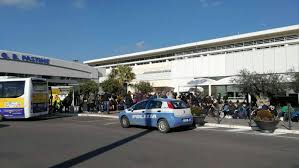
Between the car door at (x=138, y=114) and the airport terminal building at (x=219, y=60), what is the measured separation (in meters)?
16.2

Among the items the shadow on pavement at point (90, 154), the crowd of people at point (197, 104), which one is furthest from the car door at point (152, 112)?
the crowd of people at point (197, 104)

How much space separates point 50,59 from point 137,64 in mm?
28228

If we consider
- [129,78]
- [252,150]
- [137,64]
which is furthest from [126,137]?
[137,64]

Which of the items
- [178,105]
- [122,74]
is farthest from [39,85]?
[122,74]

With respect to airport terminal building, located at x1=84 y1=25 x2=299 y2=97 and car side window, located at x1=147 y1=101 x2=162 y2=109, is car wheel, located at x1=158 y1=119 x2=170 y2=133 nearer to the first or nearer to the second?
car side window, located at x1=147 y1=101 x2=162 y2=109

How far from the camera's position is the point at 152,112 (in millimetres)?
14555

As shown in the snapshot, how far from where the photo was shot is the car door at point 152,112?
47.1ft

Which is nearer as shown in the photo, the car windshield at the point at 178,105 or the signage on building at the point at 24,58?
the car windshield at the point at 178,105

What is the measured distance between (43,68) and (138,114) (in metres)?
52.3

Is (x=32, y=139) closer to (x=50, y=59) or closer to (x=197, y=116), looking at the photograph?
(x=197, y=116)

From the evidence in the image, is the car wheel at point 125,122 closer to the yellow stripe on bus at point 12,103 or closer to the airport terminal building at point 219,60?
the yellow stripe on bus at point 12,103

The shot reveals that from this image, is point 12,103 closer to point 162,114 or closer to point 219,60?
point 162,114

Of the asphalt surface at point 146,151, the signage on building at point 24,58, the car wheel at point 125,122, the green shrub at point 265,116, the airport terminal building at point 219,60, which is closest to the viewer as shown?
the asphalt surface at point 146,151

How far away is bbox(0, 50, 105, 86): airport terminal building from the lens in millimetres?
54213
